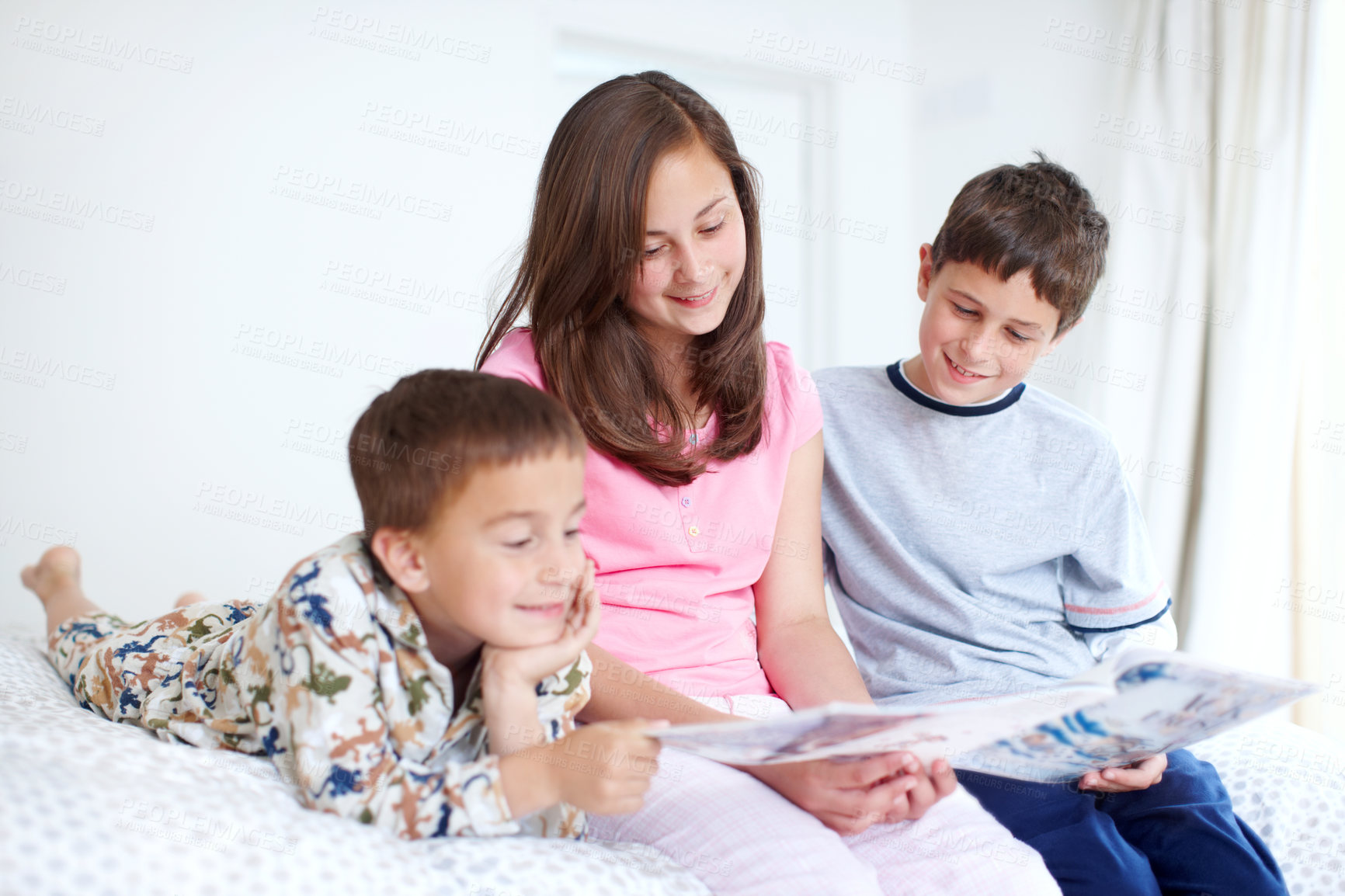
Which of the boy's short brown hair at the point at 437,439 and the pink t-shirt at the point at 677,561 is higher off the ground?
the boy's short brown hair at the point at 437,439

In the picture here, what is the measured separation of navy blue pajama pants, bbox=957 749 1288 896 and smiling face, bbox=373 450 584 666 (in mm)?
660

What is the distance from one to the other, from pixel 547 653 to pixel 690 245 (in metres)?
0.53

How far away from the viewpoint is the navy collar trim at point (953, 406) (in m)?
1.49

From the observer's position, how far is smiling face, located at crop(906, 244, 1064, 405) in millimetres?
1380

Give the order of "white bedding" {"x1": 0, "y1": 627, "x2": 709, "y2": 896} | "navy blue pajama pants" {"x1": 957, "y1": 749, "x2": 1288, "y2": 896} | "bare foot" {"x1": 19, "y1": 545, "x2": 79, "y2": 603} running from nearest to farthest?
"white bedding" {"x1": 0, "y1": 627, "x2": 709, "y2": 896}
"navy blue pajama pants" {"x1": 957, "y1": 749, "x2": 1288, "y2": 896}
"bare foot" {"x1": 19, "y1": 545, "x2": 79, "y2": 603}

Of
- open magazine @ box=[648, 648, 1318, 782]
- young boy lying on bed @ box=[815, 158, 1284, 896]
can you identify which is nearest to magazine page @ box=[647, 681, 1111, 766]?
open magazine @ box=[648, 648, 1318, 782]

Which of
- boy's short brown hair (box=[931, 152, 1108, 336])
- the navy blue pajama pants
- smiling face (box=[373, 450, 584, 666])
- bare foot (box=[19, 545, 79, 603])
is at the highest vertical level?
boy's short brown hair (box=[931, 152, 1108, 336])

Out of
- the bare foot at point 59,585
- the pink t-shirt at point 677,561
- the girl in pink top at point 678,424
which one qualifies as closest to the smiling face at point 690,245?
the girl in pink top at point 678,424

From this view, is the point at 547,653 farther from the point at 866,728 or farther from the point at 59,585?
the point at 59,585

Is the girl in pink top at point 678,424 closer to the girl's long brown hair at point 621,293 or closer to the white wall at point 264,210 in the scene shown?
the girl's long brown hair at point 621,293

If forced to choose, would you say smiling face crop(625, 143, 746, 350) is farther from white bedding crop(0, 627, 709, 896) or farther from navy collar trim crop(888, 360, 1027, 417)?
white bedding crop(0, 627, 709, 896)

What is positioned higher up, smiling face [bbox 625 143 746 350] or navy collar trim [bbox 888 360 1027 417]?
smiling face [bbox 625 143 746 350]

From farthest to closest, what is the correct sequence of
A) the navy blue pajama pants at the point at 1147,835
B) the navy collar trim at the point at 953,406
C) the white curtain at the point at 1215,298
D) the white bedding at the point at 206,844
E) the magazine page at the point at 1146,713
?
1. the white curtain at the point at 1215,298
2. the navy collar trim at the point at 953,406
3. the navy blue pajama pants at the point at 1147,835
4. the magazine page at the point at 1146,713
5. the white bedding at the point at 206,844

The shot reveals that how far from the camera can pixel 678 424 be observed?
4.34 feet
